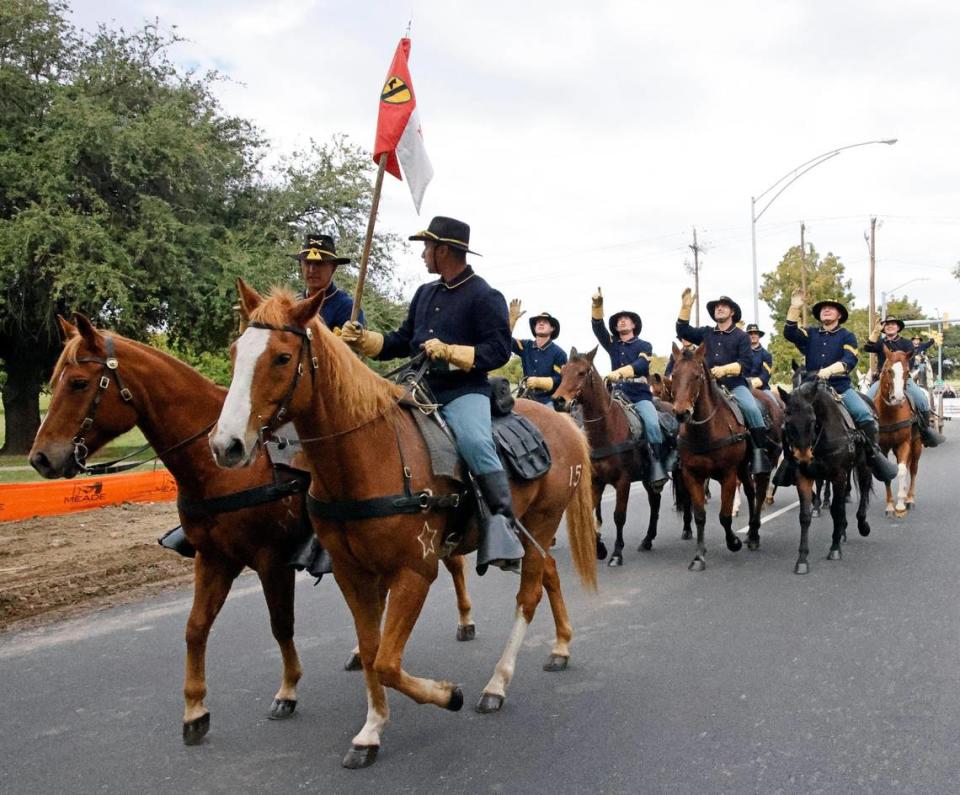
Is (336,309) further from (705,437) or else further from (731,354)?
(731,354)

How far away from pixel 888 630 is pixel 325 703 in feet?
13.1

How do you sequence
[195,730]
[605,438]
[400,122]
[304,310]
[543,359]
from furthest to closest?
[543,359], [605,438], [400,122], [195,730], [304,310]

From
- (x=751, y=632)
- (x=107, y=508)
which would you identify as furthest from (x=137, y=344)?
(x=107, y=508)

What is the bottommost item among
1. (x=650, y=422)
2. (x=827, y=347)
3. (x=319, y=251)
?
(x=650, y=422)

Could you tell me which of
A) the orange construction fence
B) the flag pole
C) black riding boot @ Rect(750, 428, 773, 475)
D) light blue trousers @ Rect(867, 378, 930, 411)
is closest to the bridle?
the flag pole

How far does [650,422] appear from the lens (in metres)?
10.1

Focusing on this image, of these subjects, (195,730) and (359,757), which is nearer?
(359,757)

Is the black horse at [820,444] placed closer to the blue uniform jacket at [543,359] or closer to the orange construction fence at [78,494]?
the blue uniform jacket at [543,359]

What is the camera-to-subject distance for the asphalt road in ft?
13.2

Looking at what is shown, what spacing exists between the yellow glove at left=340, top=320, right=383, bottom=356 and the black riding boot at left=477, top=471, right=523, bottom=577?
36.1 inches

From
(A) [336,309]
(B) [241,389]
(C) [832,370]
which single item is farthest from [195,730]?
(C) [832,370]

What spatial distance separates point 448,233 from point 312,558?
1986 millimetres

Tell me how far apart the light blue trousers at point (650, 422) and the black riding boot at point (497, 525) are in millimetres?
5593

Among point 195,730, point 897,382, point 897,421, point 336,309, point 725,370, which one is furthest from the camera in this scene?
point 897,421
